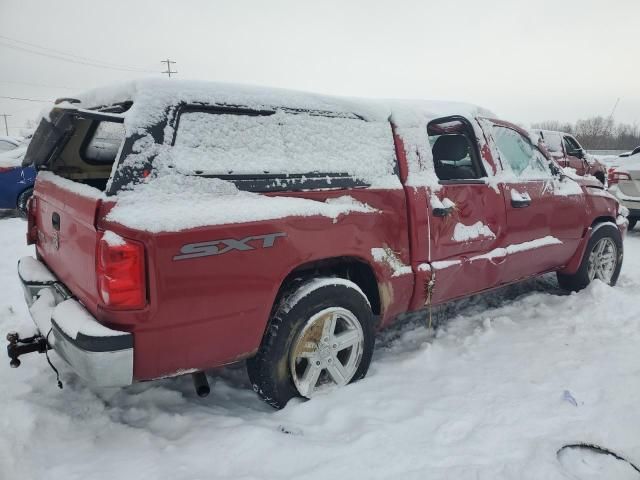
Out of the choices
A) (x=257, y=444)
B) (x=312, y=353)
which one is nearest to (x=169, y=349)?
(x=257, y=444)

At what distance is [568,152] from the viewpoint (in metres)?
11.0

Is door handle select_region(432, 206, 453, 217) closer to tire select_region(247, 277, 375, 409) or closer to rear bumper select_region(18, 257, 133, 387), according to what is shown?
tire select_region(247, 277, 375, 409)

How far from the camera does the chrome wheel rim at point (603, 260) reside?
4.76 meters

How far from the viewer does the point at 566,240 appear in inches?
171

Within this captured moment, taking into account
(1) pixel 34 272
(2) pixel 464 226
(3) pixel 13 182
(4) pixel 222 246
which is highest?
(4) pixel 222 246

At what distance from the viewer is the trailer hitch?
251cm

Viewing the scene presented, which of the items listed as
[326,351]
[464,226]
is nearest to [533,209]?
[464,226]

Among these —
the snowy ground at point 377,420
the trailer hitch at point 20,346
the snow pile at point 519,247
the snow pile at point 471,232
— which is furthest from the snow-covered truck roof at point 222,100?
the snowy ground at point 377,420

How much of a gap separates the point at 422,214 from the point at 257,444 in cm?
179

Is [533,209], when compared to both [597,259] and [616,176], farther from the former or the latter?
[616,176]

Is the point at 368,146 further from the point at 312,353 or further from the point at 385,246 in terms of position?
the point at 312,353

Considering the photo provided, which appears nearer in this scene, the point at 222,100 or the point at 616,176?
the point at 222,100

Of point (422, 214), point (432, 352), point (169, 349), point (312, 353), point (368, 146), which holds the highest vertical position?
point (368, 146)

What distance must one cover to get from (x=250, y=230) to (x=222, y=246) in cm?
17
